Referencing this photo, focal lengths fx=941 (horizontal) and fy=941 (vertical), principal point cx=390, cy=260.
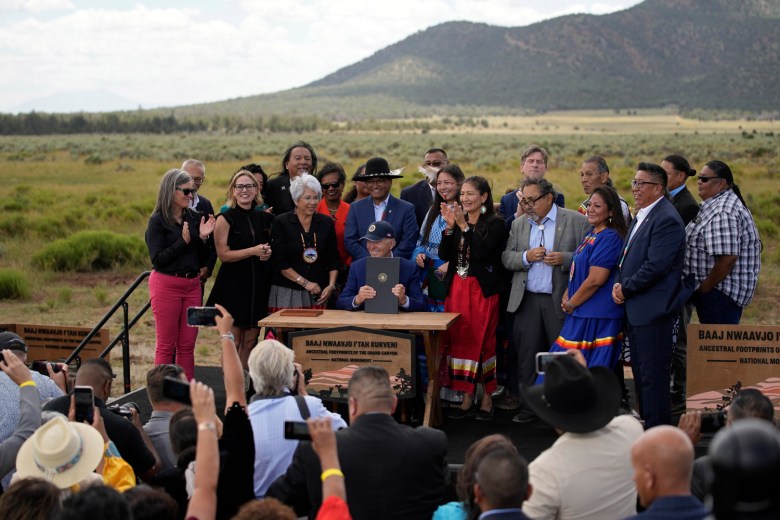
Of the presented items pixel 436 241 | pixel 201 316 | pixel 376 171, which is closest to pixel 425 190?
pixel 376 171

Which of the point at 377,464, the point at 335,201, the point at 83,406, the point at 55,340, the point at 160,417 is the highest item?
the point at 335,201

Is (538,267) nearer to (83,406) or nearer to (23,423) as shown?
(83,406)

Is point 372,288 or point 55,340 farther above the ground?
point 372,288

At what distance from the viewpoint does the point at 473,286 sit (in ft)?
25.5

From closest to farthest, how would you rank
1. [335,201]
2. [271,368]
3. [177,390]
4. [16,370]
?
[177,390] → [16,370] → [271,368] → [335,201]

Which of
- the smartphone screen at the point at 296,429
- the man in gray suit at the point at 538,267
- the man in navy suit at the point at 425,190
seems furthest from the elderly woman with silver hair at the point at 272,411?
the man in navy suit at the point at 425,190

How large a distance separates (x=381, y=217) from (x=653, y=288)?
2557mm

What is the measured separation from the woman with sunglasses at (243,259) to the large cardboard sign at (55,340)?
1.20 meters

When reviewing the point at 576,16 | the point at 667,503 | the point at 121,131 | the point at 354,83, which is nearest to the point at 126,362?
the point at 667,503

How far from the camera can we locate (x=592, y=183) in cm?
808

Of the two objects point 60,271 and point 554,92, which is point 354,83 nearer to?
point 554,92

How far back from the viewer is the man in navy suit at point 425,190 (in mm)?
9148

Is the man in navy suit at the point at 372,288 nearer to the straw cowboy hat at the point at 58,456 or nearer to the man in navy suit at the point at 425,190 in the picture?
the man in navy suit at the point at 425,190

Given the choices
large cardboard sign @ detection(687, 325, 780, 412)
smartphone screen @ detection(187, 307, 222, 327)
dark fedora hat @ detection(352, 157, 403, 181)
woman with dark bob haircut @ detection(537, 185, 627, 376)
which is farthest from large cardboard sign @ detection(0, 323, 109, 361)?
large cardboard sign @ detection(687, 325, 780, 412)
